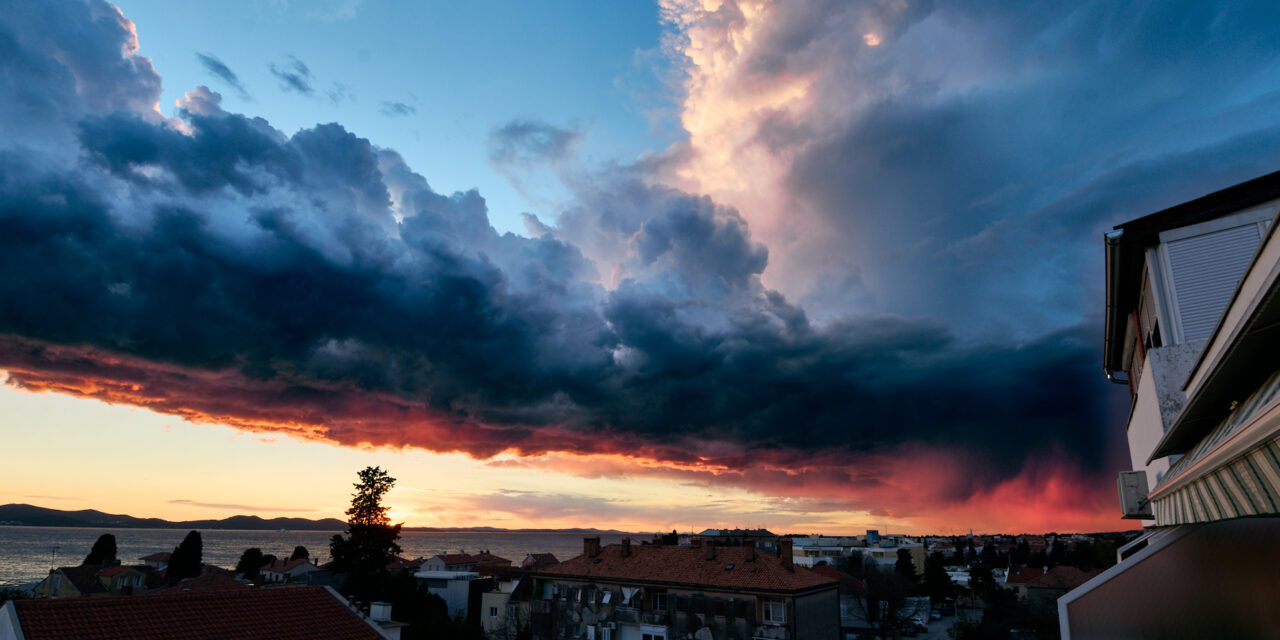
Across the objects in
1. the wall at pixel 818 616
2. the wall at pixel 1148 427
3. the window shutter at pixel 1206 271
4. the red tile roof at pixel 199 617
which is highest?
the window shutter at pixel 1206 271

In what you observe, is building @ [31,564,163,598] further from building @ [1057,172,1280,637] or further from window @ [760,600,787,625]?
building @ [1057,172,1280,637]

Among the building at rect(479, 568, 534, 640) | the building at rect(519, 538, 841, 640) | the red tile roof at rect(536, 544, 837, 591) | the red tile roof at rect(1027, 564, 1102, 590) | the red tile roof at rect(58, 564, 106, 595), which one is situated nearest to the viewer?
the building at rect(519, 538, 841, 640)

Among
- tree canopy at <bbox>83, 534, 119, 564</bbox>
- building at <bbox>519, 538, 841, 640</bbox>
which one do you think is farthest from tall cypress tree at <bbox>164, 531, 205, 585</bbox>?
building at <bbox>519, 538, 841, 640</bbox>

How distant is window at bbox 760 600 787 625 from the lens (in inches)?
1399

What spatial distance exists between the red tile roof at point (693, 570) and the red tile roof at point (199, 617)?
73.2 ft

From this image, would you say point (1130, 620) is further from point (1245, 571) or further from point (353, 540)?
point (353, 540)

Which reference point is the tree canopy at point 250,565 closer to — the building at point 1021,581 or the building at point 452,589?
the building at point 452,589

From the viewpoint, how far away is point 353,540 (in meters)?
61.8

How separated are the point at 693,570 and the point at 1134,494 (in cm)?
3371

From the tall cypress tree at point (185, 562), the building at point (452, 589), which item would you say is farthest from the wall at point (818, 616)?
the tall cypress tree at point (185, 562)

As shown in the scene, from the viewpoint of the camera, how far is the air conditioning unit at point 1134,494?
10562 millimetres

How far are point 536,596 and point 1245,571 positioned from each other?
44.6 m

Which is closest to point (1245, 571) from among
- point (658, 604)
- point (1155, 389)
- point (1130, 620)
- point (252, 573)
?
point (1130, 620)

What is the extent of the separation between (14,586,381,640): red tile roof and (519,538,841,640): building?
859 inches
